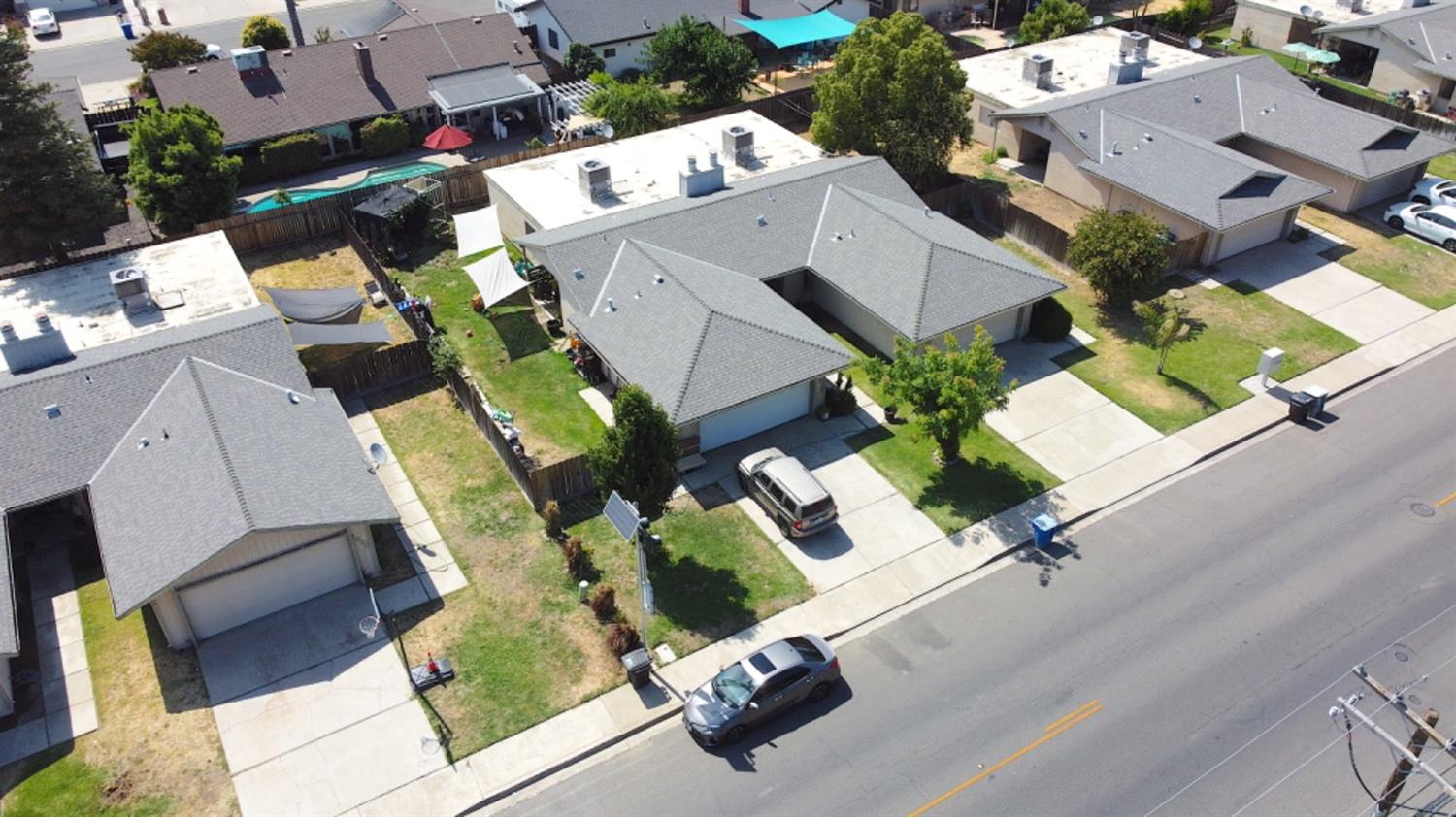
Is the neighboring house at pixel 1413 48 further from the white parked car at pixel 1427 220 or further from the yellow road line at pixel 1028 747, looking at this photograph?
the yellow road line at pixel 1028 747

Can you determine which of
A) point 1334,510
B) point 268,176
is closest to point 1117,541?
point 1334,510

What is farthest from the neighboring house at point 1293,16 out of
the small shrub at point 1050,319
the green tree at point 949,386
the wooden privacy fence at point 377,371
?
the wooden privacy fence at point 377,371

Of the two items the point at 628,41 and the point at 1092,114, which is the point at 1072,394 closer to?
the point at 1092,114

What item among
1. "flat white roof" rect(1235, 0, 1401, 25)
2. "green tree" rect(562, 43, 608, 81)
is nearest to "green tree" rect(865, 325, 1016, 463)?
"green tree" rect(562, 43, 608, 81)

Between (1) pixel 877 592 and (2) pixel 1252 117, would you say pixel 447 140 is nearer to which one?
(1) pixel 877 592

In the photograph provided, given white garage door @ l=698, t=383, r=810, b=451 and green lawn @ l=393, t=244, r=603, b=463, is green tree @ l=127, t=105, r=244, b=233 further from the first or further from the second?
white garage door @ l=698, t=383, r=810, b=451

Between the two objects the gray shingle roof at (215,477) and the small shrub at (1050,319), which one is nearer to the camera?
the gray shingle roof at (215,477)
